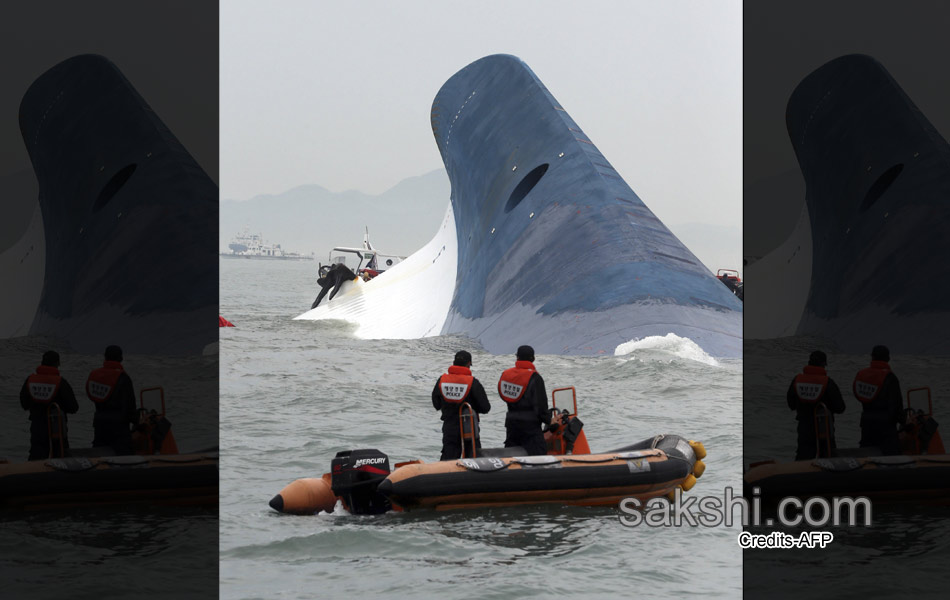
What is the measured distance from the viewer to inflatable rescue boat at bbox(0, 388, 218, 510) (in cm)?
736

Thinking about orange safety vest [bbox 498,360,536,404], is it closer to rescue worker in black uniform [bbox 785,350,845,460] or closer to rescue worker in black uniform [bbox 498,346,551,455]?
rescue worker in black uniform [bbox 498,346,551,455]

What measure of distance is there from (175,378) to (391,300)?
10.4 meters

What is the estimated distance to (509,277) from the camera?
922 inches

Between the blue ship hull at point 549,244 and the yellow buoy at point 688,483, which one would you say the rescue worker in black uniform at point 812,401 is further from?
the blue ship hull at point 549,244

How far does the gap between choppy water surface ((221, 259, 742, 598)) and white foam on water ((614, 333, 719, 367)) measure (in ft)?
0.17

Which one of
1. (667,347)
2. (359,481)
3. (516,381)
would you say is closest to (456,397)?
(516,381)

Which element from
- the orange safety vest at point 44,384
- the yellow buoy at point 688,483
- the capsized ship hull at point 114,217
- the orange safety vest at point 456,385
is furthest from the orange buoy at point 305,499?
the capsized ship hull at point 114,217

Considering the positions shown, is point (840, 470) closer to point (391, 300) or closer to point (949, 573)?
point (949, 573)

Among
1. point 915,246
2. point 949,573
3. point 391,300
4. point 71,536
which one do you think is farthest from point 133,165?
point 949,573

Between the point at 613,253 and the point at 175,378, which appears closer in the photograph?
the point at 175,378

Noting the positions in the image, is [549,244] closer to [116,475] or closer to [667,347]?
[667,347]

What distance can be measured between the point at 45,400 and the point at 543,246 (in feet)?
54.6

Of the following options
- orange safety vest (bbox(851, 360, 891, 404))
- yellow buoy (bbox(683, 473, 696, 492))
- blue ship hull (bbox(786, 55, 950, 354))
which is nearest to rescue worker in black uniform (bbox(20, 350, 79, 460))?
yellow buoy (bbox(683, 473, 696, 492))

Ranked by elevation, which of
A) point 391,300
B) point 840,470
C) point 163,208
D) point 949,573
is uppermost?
point 163,208
